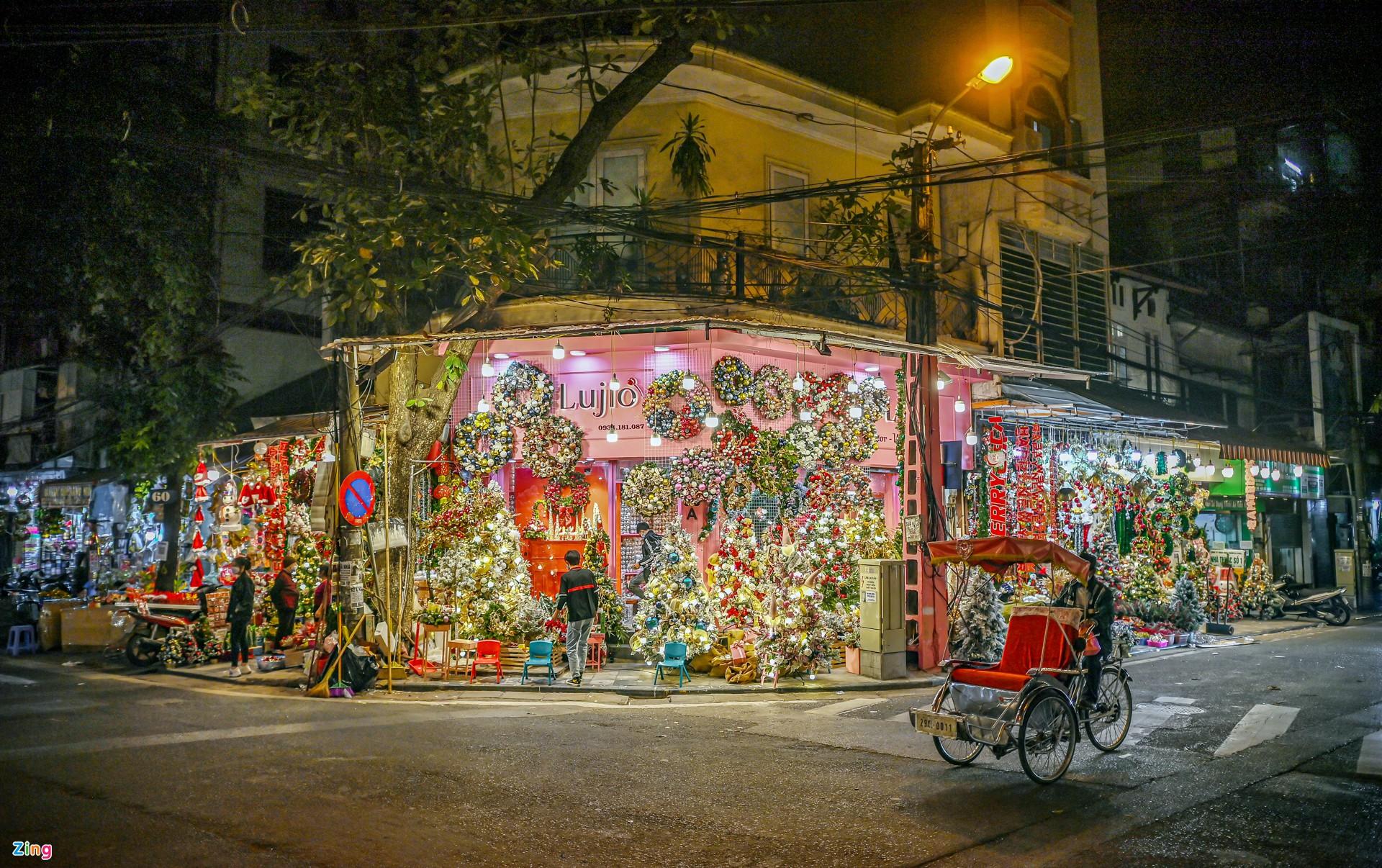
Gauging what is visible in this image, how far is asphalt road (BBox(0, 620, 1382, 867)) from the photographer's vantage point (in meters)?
6.79

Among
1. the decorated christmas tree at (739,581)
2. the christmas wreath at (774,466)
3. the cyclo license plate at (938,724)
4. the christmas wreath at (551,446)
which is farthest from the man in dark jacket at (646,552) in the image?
the cyclo license plate at (938,724)

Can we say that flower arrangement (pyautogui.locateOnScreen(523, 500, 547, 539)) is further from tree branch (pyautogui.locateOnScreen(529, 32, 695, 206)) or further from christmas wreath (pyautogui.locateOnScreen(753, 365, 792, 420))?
tree branch (pyautogui.locateOnScreen(529, 32, 695, 206))

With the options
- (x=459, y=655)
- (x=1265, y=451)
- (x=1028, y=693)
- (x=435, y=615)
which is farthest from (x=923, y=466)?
(x=1265, y=451)

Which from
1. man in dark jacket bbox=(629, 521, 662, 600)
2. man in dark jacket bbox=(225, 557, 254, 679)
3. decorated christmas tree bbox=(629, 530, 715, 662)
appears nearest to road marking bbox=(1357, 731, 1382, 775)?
decorated christmas tree bbox=(629, 530, 715, 662)

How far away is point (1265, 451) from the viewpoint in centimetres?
2483

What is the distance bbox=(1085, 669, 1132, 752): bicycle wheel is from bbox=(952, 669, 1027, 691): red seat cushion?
1.14 m

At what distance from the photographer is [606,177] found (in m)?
18.0

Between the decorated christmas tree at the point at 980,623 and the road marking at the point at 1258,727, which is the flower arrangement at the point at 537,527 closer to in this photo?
the decorated christmas tree at the point at 980,623

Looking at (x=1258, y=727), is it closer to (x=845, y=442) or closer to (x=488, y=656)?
(x=845, y=442)

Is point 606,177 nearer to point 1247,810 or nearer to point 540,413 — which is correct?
point 540,413

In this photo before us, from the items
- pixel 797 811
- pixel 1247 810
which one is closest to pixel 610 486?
pixel 797 811

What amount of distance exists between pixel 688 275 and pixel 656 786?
10.9 metres

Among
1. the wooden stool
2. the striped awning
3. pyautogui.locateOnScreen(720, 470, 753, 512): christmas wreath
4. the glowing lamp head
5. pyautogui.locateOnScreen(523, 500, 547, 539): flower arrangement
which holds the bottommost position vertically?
the wooden stool

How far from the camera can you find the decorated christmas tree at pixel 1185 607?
66.0 ft
